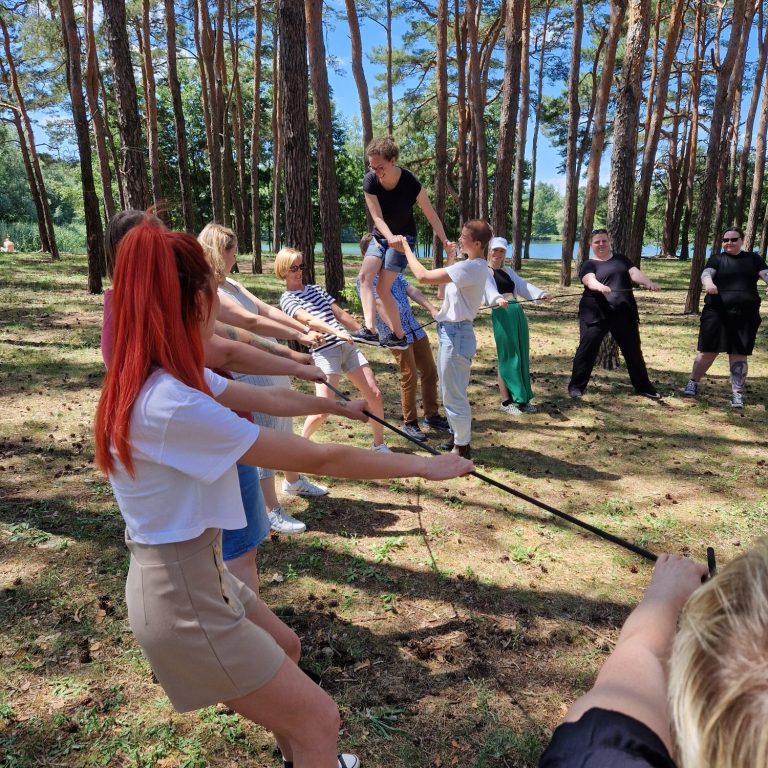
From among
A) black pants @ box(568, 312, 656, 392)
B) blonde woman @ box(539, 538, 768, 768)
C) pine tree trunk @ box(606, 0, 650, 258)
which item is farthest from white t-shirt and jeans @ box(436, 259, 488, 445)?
pine tree trunk @ box(606, 0, 650, 258)

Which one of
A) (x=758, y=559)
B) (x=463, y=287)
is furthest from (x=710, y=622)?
(x=463, y=287)

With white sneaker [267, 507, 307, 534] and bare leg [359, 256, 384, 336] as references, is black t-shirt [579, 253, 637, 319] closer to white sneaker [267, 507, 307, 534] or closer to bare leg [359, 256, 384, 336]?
bare leg [359, 256, 384, 336]

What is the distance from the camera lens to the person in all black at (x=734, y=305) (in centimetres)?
719

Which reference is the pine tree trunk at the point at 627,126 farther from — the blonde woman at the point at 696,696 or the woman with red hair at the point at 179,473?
the blonde woman at the point at 696,696

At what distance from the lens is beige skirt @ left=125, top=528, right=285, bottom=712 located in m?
1.48

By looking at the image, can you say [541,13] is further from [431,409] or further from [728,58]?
[431,409]

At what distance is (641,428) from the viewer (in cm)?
679

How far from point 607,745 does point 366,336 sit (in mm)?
5078

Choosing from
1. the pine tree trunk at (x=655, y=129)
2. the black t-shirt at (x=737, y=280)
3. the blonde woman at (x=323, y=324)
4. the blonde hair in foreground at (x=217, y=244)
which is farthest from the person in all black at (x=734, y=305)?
the blonde hair in foreground at (x=217, y=244)

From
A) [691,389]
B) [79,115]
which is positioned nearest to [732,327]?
[691,389]

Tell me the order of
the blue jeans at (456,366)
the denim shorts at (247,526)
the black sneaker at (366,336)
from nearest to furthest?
the denim shorts at (247,526)
the blue jeans at (456,366)
the black sneaker at (366,336)

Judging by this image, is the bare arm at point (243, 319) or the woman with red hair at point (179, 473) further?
the bare arm at point (243, 319)

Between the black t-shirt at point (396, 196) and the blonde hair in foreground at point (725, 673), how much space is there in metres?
5.49

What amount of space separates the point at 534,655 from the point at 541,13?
91.6 feet
